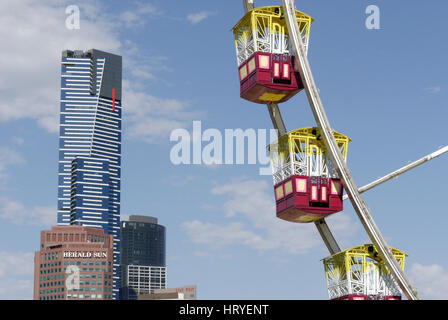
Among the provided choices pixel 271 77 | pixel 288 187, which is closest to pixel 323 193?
pixel 288 187

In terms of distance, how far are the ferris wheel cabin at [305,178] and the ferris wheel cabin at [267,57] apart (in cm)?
387

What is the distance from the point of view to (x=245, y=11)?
77625mm

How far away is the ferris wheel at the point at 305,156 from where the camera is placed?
233 feet

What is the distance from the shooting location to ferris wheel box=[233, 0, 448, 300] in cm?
7100

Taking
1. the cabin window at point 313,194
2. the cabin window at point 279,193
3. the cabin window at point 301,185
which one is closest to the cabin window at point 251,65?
the cabin window at point 279,193

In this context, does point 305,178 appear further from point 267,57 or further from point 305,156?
point 267,57

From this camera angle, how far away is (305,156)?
73.8 meters

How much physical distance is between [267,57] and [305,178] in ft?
34.3

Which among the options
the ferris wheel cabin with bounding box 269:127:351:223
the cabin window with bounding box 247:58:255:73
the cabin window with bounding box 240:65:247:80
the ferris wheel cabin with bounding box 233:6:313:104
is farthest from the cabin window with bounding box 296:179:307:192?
the cabin window with bounding box 240:65:247:80

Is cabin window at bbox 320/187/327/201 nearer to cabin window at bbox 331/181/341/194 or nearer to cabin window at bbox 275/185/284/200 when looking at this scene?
cabin window at bbox 331/181/341/194
